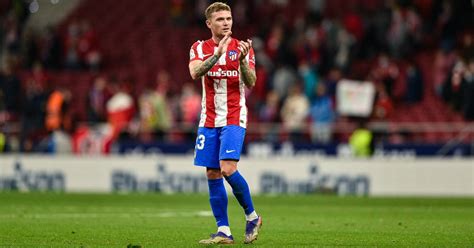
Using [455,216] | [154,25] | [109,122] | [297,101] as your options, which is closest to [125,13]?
[154,25]

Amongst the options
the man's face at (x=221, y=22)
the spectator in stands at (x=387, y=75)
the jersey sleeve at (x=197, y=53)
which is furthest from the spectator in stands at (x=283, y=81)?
the man's face at (x=221, y=22)

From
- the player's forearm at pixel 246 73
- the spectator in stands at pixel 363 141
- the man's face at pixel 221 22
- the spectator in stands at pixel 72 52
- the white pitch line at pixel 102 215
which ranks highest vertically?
the spectator in stands at pixel 72 52

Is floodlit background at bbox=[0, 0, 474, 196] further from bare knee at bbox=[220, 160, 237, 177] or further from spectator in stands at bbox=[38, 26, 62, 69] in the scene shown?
bare knee at bbox=[220, 160, 237, 177]

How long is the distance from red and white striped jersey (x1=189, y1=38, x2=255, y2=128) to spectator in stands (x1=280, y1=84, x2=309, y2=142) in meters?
14.8

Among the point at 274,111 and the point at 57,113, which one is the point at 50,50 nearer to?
the point at 57,113

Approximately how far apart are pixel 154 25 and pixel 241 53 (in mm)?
23511

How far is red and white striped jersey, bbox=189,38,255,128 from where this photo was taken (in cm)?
1033

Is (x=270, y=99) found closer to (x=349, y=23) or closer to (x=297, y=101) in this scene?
(x=297, y=101)

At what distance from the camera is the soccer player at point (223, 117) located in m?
10.1

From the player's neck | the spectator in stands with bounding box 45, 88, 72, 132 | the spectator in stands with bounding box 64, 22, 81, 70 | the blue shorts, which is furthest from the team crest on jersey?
the spectator in stands with bounding box 64, 22, 81, 70

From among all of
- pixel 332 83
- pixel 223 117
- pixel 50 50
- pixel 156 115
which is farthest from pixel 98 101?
pixel 223 117

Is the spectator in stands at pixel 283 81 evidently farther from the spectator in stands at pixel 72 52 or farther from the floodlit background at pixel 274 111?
the spectator in stands at pixel 72 52

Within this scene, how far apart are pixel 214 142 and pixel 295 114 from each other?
1504 centimetres

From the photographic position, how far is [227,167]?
33.2ft
